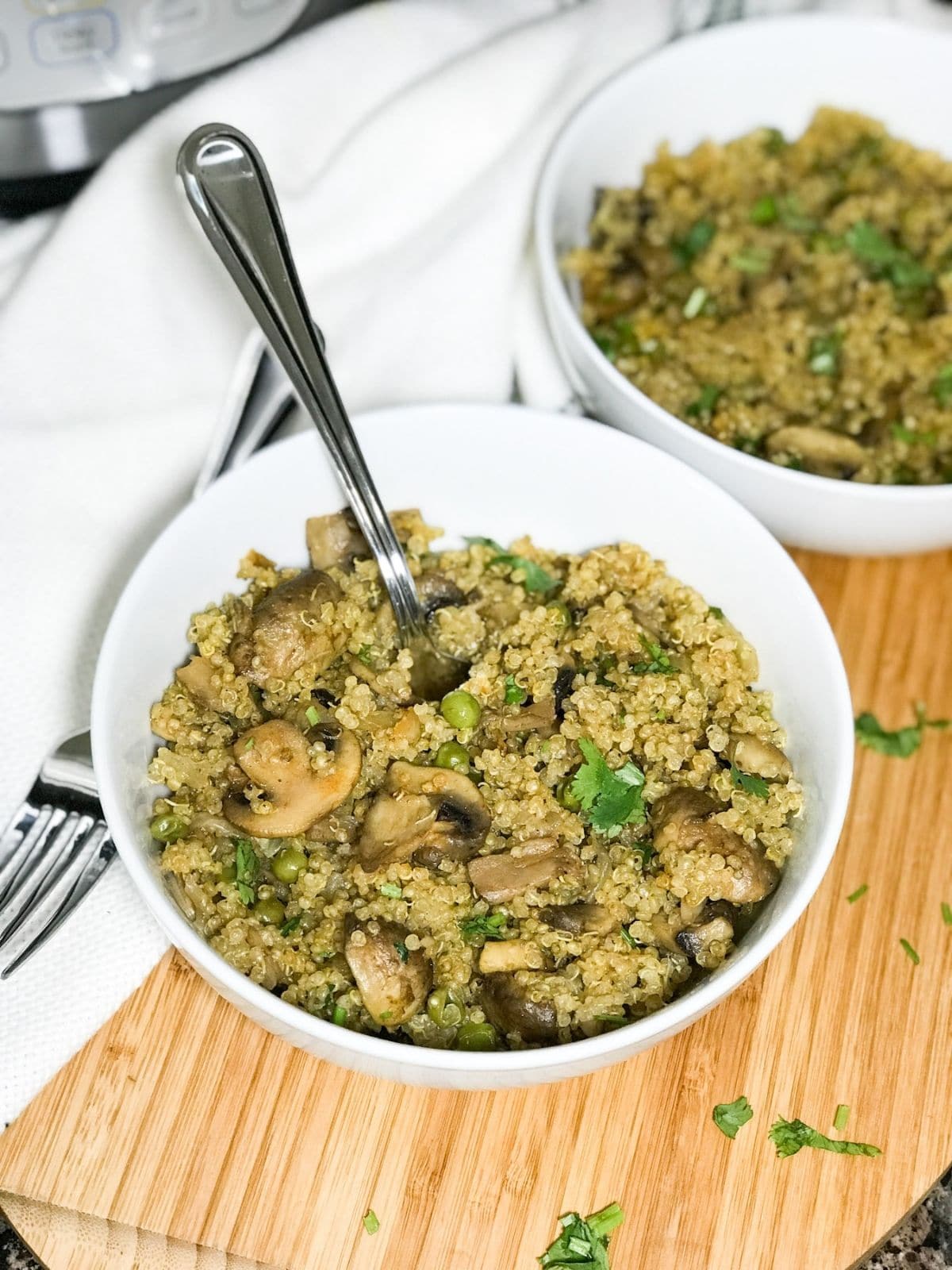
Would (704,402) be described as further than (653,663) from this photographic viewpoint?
Yes

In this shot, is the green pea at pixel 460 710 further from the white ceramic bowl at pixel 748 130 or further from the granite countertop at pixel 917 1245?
the granite countertop at pixel 917 1245

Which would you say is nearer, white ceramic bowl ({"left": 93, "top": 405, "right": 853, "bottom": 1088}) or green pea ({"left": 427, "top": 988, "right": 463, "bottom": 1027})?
white ceramic bowl ({"left": 93, "top": 405, "right": 853, "bottom": 1088})

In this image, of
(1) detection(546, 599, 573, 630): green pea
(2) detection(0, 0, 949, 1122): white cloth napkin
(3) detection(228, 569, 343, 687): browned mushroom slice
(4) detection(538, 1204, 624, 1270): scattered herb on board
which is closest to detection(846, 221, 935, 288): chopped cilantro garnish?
(2) detection(0, 0, 949, 1122): white cloth napkin

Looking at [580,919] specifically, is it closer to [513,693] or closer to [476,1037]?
[476,1037]

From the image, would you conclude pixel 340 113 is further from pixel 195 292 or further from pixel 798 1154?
pixel 798 1154

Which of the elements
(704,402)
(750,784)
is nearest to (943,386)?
(704,402)

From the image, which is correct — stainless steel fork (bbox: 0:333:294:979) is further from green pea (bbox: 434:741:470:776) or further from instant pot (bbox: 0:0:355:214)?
instant pot (bbox: 0:0:355:214)
